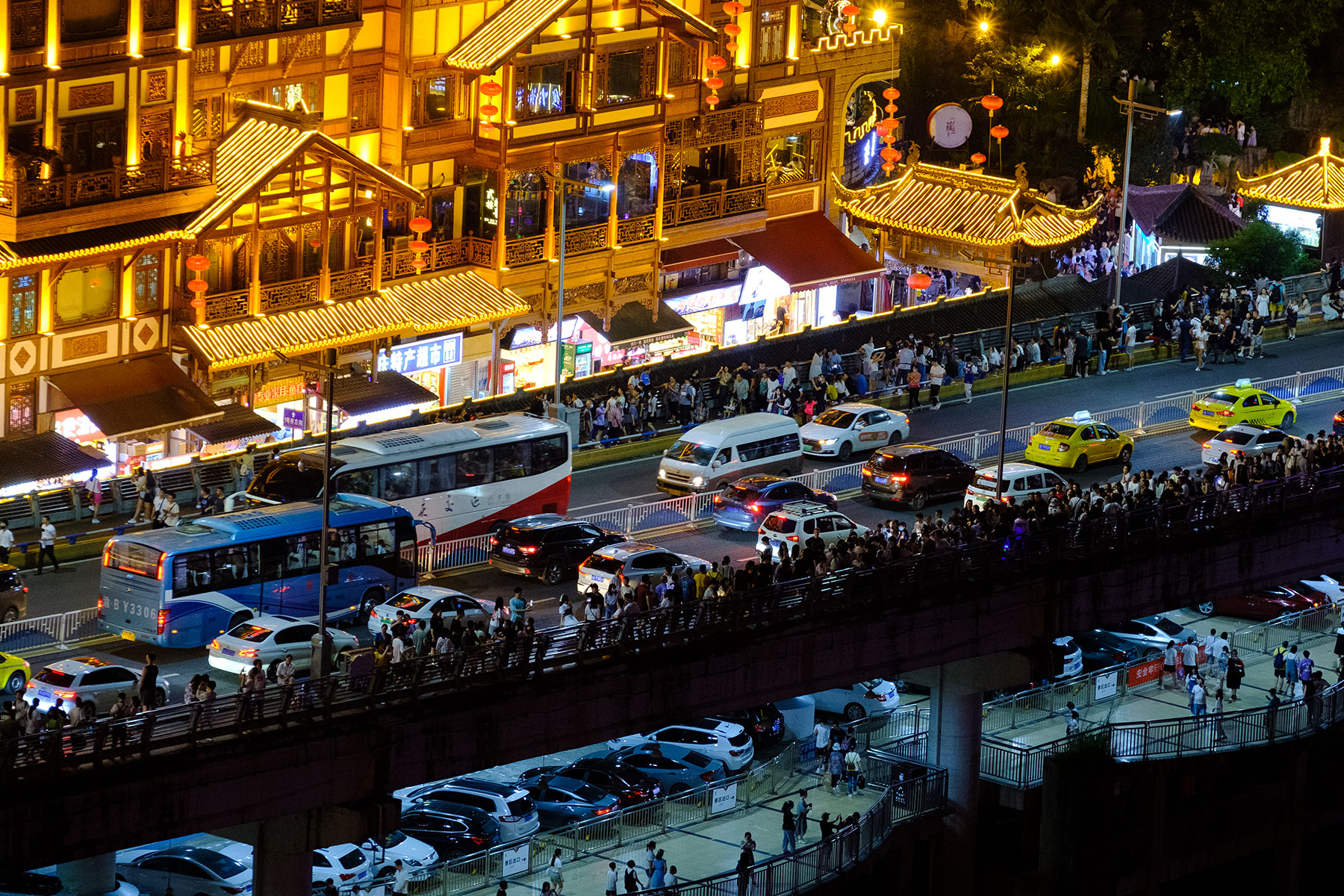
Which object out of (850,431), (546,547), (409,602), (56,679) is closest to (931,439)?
(850,431)

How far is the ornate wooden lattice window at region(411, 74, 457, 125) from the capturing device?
66.6m

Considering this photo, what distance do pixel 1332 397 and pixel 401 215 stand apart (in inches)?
1089

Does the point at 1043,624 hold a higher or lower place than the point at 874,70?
lower

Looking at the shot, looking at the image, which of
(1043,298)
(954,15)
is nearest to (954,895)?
(1043,298)

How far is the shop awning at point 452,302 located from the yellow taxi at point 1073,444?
1466cm

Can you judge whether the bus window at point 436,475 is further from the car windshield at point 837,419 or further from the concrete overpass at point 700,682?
the car windshield at point 837,419

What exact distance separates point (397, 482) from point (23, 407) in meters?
10.2

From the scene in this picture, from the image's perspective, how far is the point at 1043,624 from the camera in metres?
51.4

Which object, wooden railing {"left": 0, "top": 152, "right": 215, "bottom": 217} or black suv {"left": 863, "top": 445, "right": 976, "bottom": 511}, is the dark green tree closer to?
black suv {"left": 863, "top": 445, "right": 976, "bottom": 511}

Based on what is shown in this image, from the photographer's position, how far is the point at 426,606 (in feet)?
164

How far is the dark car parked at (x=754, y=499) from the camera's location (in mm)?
58500

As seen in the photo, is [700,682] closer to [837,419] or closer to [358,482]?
[358,482]

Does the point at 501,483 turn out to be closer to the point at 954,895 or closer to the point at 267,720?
the point at 954,895

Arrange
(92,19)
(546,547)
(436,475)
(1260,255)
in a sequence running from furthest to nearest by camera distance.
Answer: (1260,255) → (92,19) → (436,475) → (546,547)
